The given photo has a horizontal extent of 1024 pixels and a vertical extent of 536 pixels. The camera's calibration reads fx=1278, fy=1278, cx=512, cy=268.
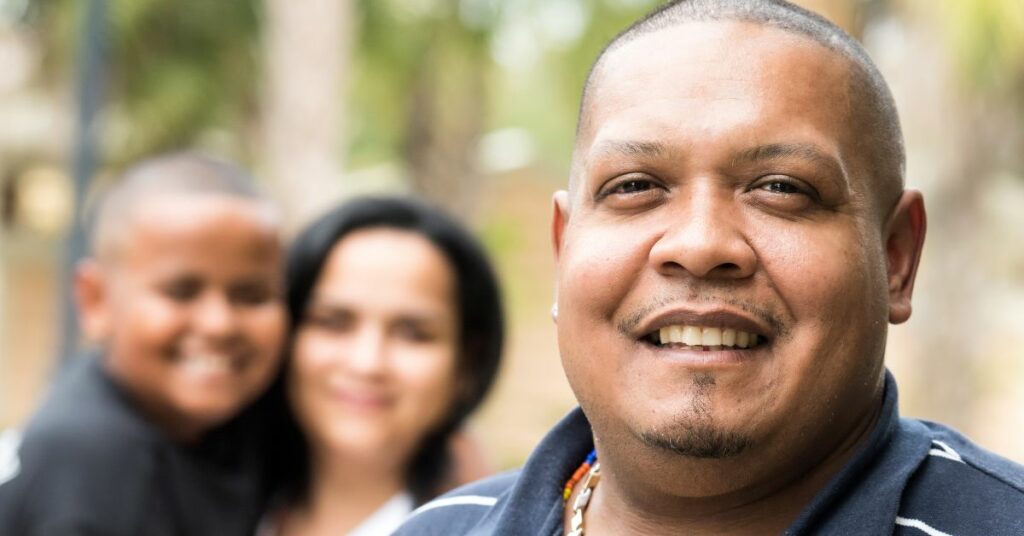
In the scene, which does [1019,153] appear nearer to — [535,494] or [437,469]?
[437,469]

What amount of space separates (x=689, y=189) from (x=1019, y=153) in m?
12.0

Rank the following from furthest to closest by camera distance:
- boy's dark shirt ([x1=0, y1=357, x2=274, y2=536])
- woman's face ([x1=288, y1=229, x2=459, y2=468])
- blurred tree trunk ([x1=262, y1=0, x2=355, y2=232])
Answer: blurred tree trunk ([x1=262, y1=0, x2=355, y2=232]) < woman's face ([x1=288, y1=229, x2=459, y2=468]) < boy's dark shirt ([x1=0, y1=357, x2=274, y2=536])

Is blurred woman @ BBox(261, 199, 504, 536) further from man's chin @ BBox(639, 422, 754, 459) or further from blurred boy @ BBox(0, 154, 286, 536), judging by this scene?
man's chin @ BBox(639, 422, 754, 459)

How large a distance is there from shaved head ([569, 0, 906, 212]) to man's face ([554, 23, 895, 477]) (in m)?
0.02

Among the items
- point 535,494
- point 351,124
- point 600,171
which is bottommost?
point 351,124

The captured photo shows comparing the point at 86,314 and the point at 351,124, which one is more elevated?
the point at 86,314

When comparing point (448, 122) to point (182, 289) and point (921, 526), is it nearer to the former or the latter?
point (182, 289)

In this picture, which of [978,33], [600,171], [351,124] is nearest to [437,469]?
[600,171]

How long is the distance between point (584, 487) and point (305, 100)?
9.39 meters

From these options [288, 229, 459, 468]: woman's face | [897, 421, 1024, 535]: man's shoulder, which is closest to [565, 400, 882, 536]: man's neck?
[897, 421, 1024, 535]: man's shoulder

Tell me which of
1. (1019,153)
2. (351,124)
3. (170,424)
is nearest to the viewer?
(170,424)

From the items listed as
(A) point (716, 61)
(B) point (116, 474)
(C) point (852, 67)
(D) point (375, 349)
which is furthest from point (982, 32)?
(A) point (716, 61)

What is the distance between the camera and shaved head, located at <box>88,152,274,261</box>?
374cm

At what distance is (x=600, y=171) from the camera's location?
6.54ft
